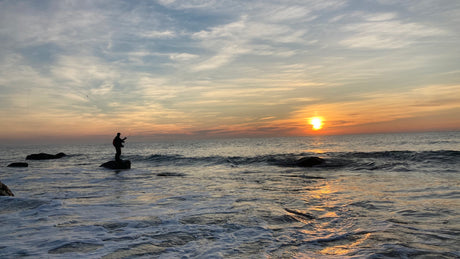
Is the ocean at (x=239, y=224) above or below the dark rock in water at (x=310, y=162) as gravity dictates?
above

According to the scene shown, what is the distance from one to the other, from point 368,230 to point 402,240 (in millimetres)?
738

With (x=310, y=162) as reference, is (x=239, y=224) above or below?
above

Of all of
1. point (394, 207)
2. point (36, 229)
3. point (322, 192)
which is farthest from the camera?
point (322, 192)

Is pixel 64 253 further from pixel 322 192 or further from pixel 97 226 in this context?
pixel 322 192

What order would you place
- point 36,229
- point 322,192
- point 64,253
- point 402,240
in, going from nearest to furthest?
point 64,253
point 402,240
point 36,229
point 322,192

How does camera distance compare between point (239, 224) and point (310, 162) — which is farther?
point (310, 162)

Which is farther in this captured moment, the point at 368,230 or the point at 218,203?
the point at 218,203

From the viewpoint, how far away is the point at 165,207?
8.52 m

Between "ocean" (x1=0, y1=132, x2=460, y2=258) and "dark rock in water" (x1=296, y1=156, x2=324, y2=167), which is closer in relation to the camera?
"ocean" (x1=0, y1=132, x2=460, y2=258)

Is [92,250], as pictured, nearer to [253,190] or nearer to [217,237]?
[217,237]

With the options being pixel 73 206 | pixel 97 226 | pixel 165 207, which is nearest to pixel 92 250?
pixel 97 226

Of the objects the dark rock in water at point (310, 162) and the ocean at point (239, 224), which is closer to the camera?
the ocean at point (239, 224)

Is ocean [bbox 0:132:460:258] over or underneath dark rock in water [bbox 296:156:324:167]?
over

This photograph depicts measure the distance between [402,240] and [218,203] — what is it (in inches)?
203
